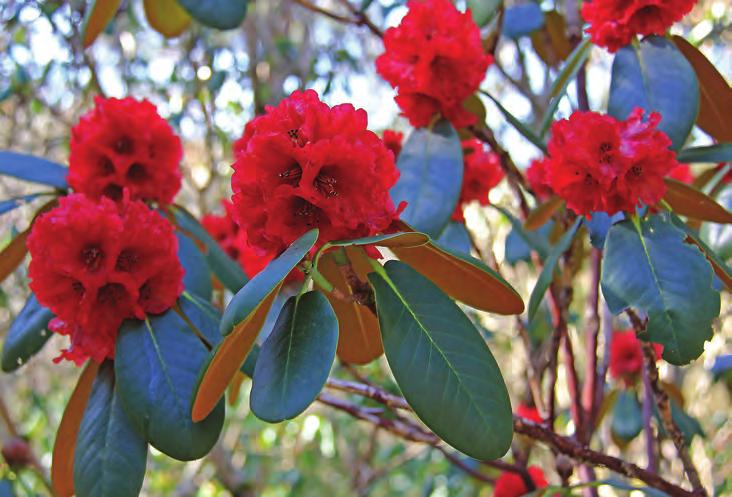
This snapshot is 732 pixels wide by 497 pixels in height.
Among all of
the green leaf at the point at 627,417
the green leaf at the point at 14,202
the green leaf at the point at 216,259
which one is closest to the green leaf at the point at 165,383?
the green leaf at the point at 216,259

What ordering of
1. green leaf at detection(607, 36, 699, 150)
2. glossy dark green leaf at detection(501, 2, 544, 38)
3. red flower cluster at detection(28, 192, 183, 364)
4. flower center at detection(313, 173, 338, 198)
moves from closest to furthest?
flower center at detection(313, 173, 338, 198), red flower cluster at detection(28, 192, 183, 364), green leaf at detection(607, 36, 699, 150), glossy dark green leaf at detection(501, 2, 544, 38)

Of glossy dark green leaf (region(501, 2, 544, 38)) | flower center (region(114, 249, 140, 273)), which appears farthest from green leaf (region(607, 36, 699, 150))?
flower center (region(114, 249, 140, 273))

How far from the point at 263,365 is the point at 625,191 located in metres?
0.48

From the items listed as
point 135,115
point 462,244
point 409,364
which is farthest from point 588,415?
point 135,115

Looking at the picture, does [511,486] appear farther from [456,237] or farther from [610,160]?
[610,160]

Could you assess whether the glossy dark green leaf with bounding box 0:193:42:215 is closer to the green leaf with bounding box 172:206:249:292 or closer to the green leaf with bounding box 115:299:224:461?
the green leaf with bounding box 172:206:249:292

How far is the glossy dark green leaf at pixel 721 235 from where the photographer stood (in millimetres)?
1321

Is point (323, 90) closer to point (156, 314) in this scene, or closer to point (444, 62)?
point (444, 62)

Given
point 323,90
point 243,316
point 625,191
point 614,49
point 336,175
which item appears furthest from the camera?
point 323,90

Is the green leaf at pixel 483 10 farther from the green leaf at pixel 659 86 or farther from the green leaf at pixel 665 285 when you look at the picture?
the green leaf at pixel 665 285

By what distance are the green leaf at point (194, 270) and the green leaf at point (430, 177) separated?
317 mm

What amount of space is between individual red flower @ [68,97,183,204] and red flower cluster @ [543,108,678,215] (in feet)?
2.02

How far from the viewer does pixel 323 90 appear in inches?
95.3

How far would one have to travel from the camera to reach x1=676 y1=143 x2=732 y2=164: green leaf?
3.41 feet
